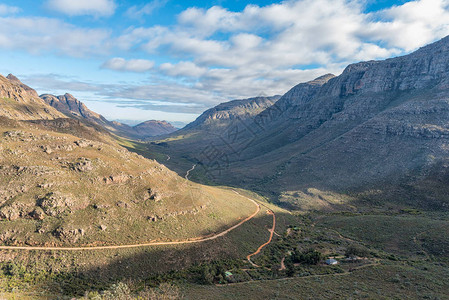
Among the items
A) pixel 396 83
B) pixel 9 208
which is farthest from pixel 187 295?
pixel 396 83

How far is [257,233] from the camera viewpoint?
4859cm

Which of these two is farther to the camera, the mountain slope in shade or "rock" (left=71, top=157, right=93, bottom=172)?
the mountain slope in shade

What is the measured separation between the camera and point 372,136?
97.2 metres

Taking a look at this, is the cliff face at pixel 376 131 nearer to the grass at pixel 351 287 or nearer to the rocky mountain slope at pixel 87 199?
the grass at pixel 351 287

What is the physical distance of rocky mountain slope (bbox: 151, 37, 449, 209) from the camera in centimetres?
8081

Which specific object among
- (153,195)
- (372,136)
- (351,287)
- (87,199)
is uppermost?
(372,136)

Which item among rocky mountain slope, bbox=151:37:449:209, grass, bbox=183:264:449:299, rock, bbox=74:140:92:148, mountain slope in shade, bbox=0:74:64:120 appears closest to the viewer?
grass, bbox=183:264:449:299

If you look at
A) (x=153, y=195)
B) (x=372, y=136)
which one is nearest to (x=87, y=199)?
(x=153, y=195)

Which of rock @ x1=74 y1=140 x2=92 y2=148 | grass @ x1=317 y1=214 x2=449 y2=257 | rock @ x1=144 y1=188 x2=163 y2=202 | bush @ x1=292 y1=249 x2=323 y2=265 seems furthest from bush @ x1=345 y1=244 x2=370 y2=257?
rock @ x1=74 y1=140 x2=92 y2=148

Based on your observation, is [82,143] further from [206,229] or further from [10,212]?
[206,229]

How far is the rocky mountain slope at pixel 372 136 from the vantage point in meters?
→ 80.8

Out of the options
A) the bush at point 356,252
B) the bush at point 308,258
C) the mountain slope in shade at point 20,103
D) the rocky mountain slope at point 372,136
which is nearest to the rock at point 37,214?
the bush at point 308,258

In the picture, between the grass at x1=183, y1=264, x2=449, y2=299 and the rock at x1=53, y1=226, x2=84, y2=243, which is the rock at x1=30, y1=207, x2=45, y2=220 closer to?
the rock at x1=53, y1=226, x2=84, y2=243

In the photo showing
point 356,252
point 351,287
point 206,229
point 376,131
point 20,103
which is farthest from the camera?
point 20,103
